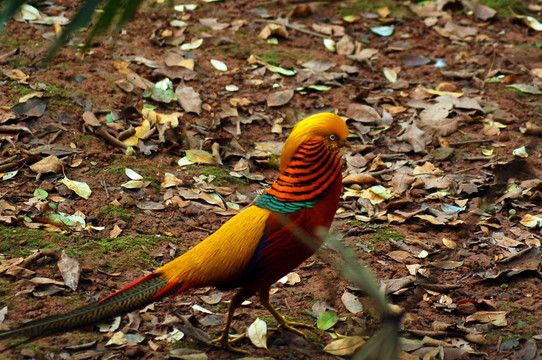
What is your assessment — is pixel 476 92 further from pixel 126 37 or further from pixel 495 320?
pixel 126 37

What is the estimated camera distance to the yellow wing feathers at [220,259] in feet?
10.2

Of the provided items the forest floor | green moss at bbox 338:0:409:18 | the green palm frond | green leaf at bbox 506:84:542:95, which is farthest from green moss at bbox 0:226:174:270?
green moss at bbox 338:0:409:18

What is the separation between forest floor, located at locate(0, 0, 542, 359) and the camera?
11.2ft

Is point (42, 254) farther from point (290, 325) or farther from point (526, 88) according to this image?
point (526, 88)

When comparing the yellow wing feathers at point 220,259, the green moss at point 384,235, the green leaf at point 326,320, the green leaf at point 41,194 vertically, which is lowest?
the green moss at point 384,235

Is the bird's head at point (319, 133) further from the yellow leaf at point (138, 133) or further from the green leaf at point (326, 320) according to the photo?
the yellow leaf at point (138, 133)

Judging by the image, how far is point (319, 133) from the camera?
3.20m

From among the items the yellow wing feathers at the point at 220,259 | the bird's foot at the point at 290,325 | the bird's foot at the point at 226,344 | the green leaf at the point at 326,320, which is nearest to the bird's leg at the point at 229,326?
the bird's foot at the point at 226,344

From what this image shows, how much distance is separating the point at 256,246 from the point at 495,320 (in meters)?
1.42

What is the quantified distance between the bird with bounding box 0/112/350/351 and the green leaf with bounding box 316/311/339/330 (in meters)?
0.50

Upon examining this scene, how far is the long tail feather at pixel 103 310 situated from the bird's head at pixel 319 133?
2.94ft

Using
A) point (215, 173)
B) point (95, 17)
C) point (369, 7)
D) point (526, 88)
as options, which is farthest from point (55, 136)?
point (526, 88)

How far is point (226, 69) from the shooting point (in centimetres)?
614

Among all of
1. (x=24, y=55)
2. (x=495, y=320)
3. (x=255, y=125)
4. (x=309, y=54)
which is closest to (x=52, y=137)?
(x=24, y=55)
